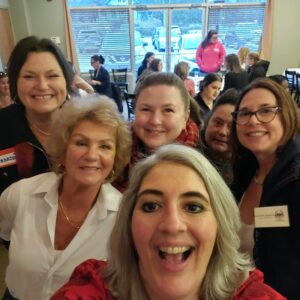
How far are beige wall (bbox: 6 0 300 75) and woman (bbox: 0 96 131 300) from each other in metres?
8.11

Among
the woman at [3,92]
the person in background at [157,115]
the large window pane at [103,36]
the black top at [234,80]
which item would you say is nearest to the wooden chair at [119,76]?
the large window pane at [103,36]

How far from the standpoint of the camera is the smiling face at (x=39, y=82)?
5.99 feet

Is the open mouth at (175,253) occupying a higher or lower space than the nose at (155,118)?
lower

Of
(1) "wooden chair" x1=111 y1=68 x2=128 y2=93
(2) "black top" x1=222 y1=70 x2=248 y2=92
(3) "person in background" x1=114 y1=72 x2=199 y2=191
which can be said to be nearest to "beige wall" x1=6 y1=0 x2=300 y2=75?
(1) "wooden chair" x1=111 y1=68 x2=128 y2=93

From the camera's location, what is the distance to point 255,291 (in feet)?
3.47

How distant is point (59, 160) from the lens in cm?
158

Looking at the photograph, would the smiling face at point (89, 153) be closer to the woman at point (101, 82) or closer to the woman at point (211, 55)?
the woman at point (101, 82)

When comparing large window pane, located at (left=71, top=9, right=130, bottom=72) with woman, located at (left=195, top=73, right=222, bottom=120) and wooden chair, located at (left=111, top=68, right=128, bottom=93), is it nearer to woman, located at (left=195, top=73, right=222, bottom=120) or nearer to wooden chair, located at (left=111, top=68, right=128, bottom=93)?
wooden chair, located at (left=111, top=68, right=128, bottom=93)

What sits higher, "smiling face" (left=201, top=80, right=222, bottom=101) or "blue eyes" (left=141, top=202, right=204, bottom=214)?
"blue eyes" (left=141, top=202, right=204, bottom=214)

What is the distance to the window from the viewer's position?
9016 millimetres

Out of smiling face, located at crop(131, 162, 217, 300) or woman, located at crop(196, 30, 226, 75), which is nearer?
smiling face, located at crop(131, 162, 217, 300)

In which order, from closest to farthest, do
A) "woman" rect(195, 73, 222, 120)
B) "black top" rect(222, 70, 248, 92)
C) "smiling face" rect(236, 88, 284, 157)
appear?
"smiling face" rect(236, 88, 284, 157) → "woman" rect(195, 73, 222, 120) → "black top" rect(222, 70, 248, 92)

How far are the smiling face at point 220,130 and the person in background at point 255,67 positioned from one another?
3403mm

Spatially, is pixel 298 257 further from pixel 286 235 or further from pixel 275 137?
pixel 275 137
